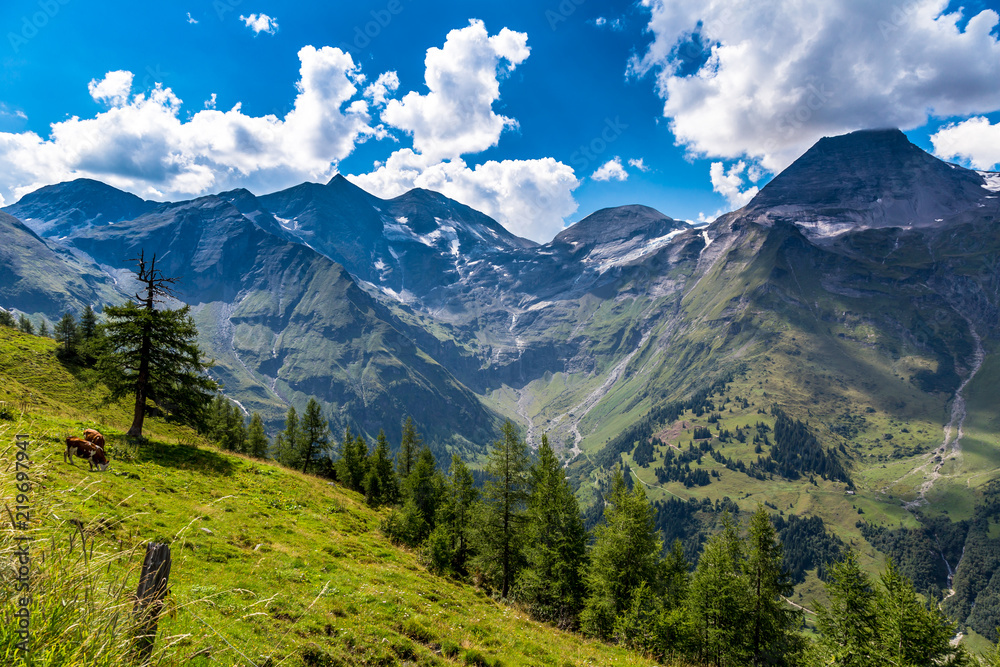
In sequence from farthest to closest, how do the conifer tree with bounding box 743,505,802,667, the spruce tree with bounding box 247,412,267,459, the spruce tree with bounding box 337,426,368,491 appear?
the spruce tree with bounding box 247,412,267,459
the spruce tree with bounding box 337,426,368,491
the conifer tree with bounding box 743,505,802,667

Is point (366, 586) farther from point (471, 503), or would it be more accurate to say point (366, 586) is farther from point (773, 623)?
point (773, 623)

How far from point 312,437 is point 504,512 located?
4148cm

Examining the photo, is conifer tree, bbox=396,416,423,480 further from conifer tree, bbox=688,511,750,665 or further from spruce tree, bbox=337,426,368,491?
conifer tree, bbox=688,511,750,665

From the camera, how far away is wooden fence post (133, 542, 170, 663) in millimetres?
4398

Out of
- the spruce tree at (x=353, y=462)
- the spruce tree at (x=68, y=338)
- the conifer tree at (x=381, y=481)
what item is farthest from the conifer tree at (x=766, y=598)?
the spruce tree at (x=68, y=338)

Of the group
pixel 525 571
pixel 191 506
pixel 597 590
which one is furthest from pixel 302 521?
pixel 597 590

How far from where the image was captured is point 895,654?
28016mm

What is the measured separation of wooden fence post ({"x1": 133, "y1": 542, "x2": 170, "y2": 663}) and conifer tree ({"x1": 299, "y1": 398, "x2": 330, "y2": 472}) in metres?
63.4

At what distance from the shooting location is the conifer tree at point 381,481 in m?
51.4

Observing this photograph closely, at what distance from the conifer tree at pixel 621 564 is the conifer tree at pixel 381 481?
27.6 meters

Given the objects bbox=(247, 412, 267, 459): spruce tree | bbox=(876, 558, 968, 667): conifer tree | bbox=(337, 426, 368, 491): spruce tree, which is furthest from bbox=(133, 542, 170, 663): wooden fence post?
bbox=(247, 412, 267, 459): spruce tree

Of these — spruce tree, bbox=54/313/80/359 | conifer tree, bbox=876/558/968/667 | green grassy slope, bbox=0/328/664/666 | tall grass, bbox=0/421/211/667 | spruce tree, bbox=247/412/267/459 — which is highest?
spruce tree, bbox=54/313/80/359

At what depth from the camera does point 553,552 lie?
34156 millimetres

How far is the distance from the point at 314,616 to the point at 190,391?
2643 centimetres
